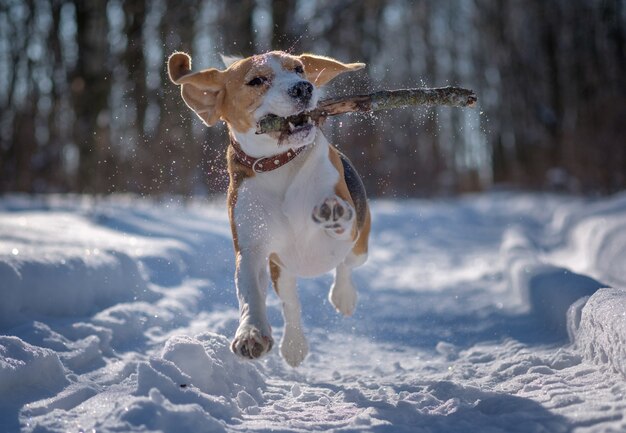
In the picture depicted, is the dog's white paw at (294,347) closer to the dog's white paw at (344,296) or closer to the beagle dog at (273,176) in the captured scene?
the beagle dog at (273,176)

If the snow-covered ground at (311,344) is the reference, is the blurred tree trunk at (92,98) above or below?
above

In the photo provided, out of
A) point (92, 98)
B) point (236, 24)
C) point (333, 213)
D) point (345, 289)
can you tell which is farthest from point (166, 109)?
point (333, 213)

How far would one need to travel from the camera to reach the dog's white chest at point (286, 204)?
141 inches

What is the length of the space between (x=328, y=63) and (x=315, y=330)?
5.95 ft

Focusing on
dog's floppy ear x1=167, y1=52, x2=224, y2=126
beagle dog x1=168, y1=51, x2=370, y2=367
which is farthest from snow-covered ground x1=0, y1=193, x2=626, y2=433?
dog's floppy ear x1=167, y1=52, x2=224, y2=126

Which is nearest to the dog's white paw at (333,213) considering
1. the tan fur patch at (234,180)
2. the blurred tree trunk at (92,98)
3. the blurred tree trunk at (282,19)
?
the tan fur patch at (234,180)

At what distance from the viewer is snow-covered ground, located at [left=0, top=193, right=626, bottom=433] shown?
2707 mm

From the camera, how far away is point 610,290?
3586 millimetres

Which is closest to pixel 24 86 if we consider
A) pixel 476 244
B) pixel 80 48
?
pixel 80 48

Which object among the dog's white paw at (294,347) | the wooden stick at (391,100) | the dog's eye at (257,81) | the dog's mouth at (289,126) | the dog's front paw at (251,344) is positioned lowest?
the dog's white paw at (294,347)

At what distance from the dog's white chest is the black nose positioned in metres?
0.31

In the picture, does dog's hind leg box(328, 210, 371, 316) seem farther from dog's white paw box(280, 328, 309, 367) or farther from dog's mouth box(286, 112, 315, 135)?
dog's mouth box(286, 112, 315, 135)

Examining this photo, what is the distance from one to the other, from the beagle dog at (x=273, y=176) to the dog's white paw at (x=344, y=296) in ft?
2.30

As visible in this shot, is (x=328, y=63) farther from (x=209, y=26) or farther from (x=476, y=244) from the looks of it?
(x=209, y=26)
